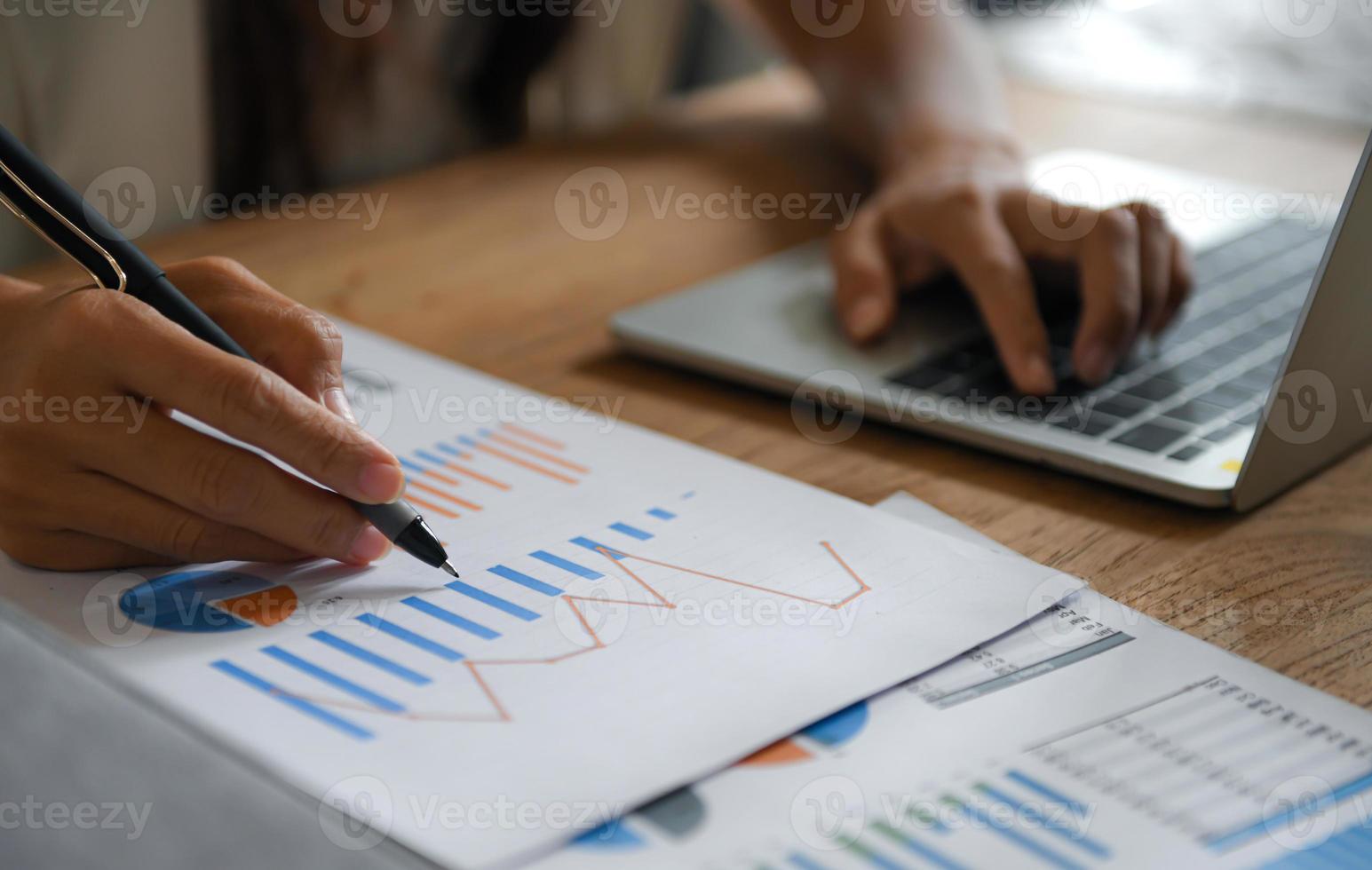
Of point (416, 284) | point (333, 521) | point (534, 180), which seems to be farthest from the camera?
point (534, 180)

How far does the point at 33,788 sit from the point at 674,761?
8.6 inches

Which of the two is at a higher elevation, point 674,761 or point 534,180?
point 534,180

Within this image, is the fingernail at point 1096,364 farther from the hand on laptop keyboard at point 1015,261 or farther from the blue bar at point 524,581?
the blue bar at point 524,581

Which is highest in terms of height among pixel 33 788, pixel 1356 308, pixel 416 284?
pixel 1356 308

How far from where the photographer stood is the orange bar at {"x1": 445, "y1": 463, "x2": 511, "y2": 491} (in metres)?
0.57

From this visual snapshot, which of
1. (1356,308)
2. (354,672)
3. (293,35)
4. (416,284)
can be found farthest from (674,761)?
(293,35)

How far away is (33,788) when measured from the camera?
0.42 m

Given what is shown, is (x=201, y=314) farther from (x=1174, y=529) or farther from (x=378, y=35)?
(x=378, y=35)

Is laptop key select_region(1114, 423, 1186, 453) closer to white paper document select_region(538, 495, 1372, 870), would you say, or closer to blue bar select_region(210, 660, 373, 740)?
white paper document select_region(538, 495, 1372, 870)

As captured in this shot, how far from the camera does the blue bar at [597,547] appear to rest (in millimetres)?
512
